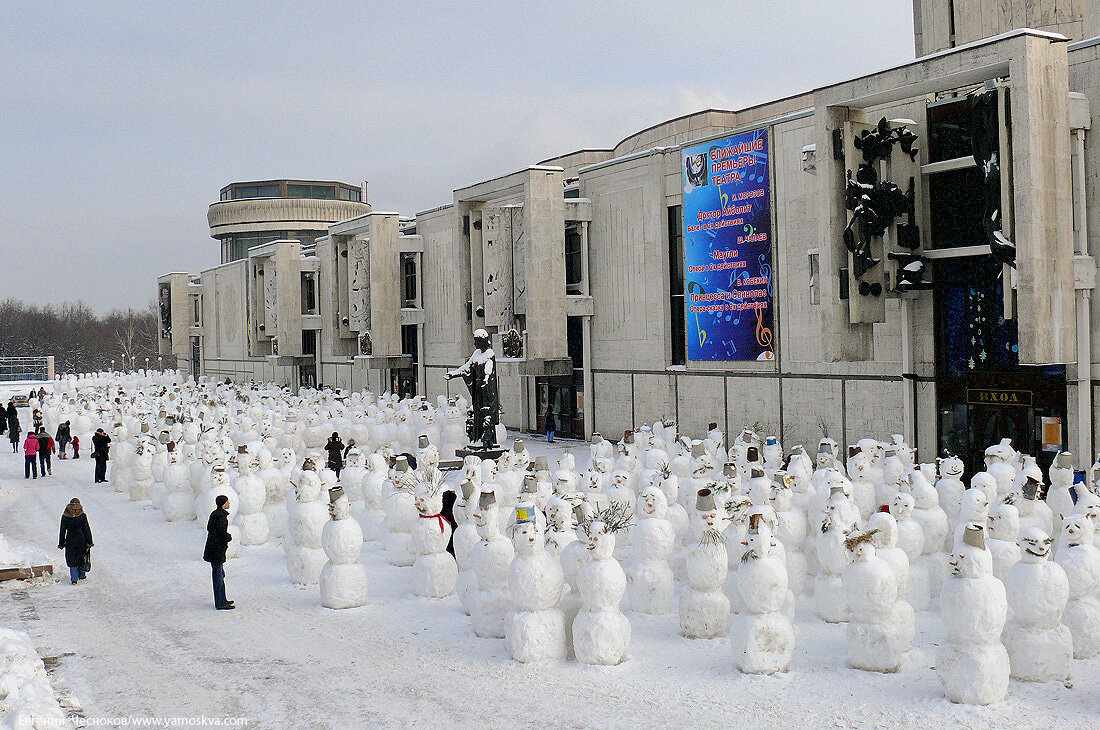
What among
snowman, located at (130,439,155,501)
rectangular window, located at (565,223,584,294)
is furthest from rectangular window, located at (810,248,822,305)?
snowman, located at (130,439,155,501)

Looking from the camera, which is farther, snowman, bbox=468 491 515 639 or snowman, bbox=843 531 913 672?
snowman, bbox=468 491 515 639

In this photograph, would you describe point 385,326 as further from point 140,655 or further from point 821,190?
point 140,655

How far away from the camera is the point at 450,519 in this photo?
13.3 m

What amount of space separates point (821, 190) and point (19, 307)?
423 feet

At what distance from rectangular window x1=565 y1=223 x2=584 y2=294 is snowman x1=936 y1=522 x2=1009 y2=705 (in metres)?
21.8

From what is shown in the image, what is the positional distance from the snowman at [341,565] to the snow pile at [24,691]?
3.14m

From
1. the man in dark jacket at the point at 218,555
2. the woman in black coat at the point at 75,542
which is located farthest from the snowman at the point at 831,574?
the woman in black coat at the point at 75,542

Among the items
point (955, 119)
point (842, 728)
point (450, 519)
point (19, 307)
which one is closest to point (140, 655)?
point (450, 519)

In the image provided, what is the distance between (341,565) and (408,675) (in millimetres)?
2695

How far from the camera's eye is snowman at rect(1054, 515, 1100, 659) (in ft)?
28.1

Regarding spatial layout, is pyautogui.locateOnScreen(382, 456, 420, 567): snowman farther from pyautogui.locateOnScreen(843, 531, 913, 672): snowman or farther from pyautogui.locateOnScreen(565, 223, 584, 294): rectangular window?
pyautogui.locateOnScreen(565, 223, 584, 294): rectangular window

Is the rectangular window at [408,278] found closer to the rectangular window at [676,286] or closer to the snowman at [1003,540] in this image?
the rectangular window at [676,286]

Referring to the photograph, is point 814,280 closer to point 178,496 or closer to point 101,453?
point 178,496

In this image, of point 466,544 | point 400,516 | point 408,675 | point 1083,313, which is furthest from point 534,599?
point 1083,313
